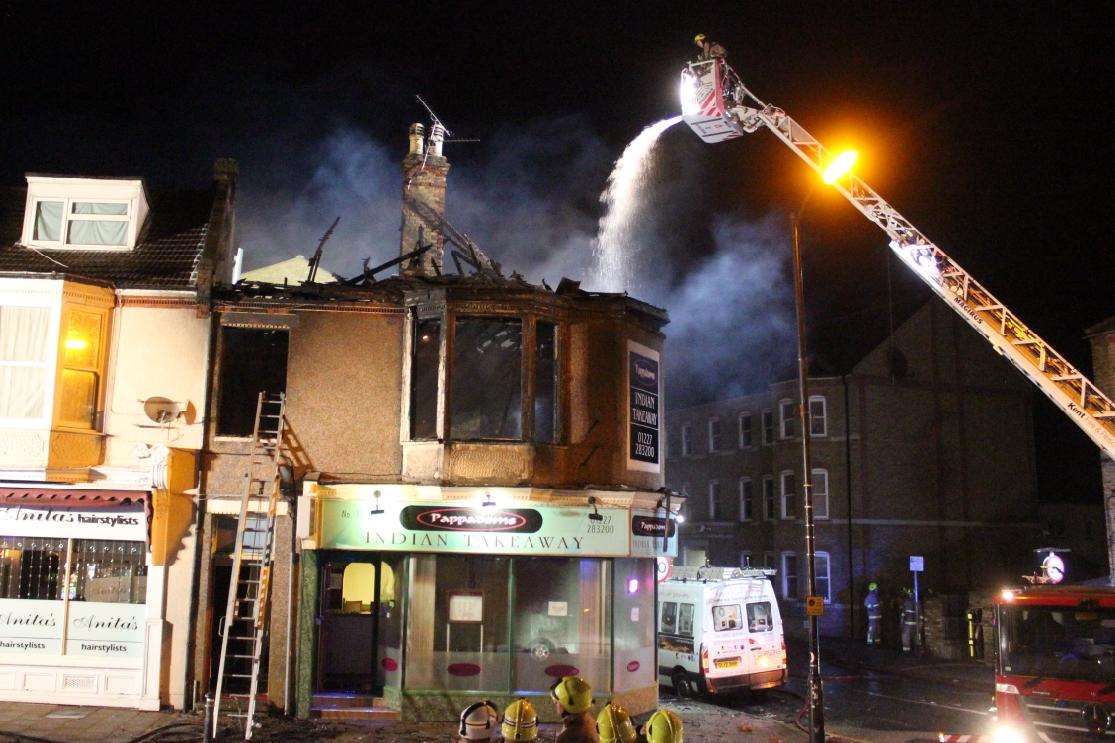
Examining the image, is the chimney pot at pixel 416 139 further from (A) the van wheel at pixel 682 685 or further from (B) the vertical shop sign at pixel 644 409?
(A) the van wheel at pixel 682 685

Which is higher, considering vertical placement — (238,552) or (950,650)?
(238,552)

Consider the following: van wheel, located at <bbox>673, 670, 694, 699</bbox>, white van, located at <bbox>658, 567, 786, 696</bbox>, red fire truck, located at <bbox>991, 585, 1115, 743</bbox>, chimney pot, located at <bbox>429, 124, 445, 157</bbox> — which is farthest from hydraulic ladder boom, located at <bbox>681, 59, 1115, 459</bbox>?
van wheel, located at <bbox>673, 670, 694, 699</bbox>

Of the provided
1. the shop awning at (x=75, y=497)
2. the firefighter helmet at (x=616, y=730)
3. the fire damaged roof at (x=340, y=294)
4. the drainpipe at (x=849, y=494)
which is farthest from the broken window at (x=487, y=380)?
the drainpipe at (x=849, y=494)

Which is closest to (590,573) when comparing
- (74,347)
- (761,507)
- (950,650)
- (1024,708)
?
(1024,708)

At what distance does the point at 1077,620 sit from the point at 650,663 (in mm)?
7264

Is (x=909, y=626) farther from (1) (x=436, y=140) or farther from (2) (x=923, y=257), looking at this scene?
(1) (x=436, y=140)

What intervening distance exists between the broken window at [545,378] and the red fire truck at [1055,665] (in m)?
7.51

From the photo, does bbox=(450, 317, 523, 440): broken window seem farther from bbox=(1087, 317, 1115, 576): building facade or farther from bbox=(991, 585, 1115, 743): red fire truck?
bbox=(1087, 317, 1115, 576): building facade

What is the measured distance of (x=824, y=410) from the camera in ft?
117

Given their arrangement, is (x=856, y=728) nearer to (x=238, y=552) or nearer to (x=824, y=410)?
(x=238, y=552)

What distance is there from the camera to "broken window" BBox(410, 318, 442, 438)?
623 inches

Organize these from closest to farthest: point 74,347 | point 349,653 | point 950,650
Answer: point 74,347 → point 349,653 → point 950,650

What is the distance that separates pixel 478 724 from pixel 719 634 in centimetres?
1243

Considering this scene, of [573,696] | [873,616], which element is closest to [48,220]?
[573,696]
